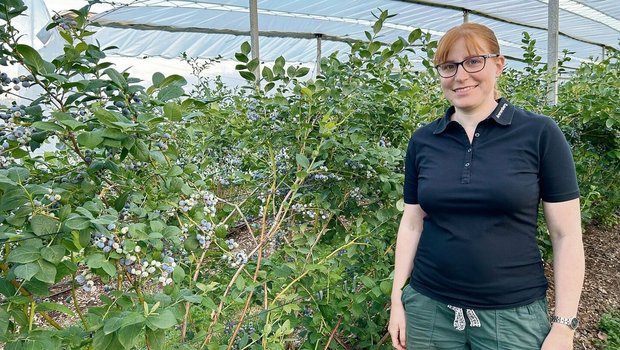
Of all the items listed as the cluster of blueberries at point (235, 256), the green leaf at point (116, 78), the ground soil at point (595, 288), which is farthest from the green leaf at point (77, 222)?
the ground soil at point (595, 288)

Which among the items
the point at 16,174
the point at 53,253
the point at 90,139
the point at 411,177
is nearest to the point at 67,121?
the point at 90,139

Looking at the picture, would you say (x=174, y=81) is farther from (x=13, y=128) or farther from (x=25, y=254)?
(x=25, y=254)

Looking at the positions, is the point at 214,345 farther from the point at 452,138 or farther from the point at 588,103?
the point at 588,103

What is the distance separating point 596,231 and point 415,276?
3.82m

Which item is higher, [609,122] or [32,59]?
[32,59]

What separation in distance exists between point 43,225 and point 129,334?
0.27 meters

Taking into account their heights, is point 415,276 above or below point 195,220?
below

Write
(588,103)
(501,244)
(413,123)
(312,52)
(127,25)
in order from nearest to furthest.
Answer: (501,244), (413,123), (588,103), (127,25), (312,52)

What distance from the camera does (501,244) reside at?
4.31 ft

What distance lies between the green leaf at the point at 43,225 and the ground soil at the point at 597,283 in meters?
2.88

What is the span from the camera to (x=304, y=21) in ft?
38.4

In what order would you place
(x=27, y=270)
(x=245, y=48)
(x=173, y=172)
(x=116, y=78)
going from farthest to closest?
(x=245, y=48), (x=173, y=172), (x=116, y=78), (x=27, y=270)

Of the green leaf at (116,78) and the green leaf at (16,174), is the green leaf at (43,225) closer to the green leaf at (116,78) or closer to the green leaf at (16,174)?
the green leaf at (16,174)

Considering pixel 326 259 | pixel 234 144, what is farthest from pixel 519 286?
pixel 234 144
